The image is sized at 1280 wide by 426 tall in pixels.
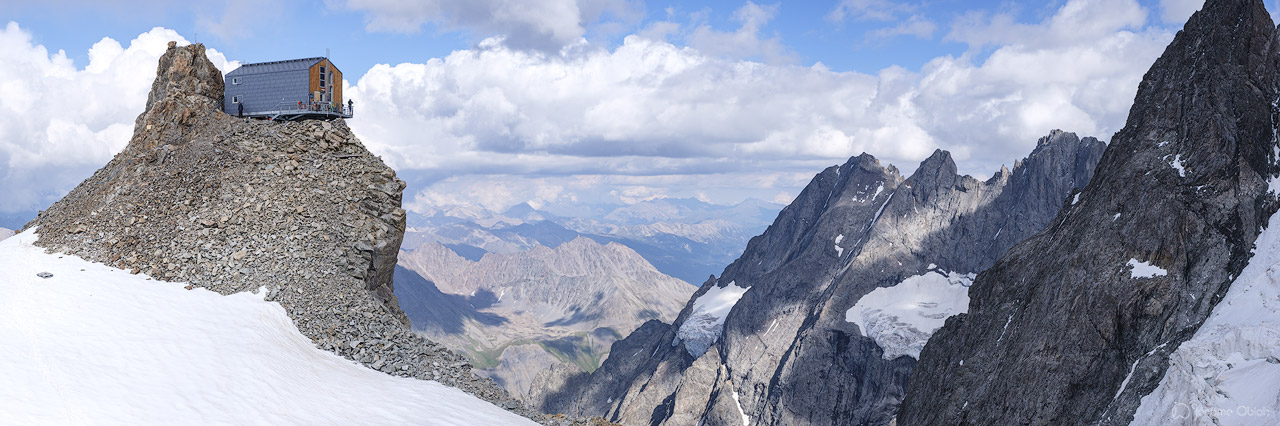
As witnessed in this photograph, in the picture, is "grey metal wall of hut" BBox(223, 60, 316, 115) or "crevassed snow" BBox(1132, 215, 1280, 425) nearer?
"crevassed snow" BBox(1132, 215, 1280, 425)

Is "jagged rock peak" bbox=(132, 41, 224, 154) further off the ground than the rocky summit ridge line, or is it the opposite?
"jagged rock peak" bbox=(132, 41, 224, 154)

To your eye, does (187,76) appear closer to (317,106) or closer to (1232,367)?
(317,106)

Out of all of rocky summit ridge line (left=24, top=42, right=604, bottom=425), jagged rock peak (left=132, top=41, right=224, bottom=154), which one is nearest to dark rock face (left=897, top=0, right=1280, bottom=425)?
rocky summit ridge line (left=24, top=42, right=604, bottom=425)

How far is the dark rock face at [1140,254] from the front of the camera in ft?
125

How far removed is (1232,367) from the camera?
93.9 feet

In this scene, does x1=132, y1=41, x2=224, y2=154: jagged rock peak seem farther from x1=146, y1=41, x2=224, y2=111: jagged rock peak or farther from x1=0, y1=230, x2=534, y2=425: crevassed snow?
x1=0, y1=230, x2=534, y2=425: crevassed snow

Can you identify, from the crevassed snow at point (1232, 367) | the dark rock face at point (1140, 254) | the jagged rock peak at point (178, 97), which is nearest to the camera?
the crevassed snow at point (1232, 367)

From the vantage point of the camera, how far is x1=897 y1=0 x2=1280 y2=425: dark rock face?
3825 cm

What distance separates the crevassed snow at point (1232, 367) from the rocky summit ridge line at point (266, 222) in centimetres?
2628

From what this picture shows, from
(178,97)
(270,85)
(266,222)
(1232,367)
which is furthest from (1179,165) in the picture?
(178,97)

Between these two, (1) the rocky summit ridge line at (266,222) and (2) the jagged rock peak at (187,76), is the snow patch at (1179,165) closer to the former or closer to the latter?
(1) the rocky summit ridge line at (266,222)

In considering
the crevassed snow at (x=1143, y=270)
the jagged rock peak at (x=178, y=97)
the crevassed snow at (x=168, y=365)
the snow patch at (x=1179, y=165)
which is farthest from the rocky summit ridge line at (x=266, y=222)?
the snow patch at (x=1179, y=165)

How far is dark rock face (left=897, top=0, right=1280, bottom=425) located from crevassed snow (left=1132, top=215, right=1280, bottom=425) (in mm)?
1544

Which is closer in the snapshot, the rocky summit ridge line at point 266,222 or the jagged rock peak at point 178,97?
the rocky summit ridge line at point 266,222
